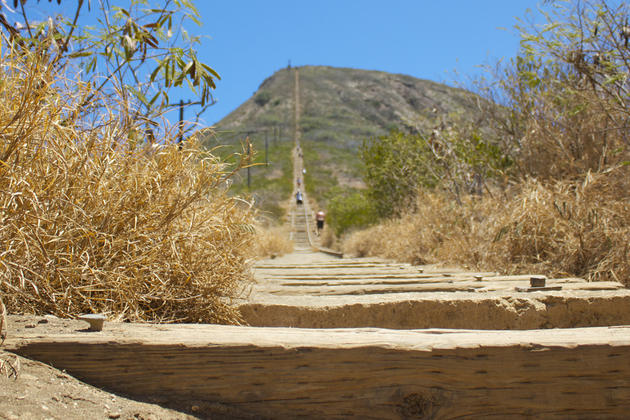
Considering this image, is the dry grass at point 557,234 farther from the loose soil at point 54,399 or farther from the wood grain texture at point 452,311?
the loose soil at point 54,399

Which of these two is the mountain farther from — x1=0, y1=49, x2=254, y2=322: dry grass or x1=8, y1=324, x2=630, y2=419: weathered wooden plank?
x1=8, y1=324, x2=630, y2=419: weathered wooden plank

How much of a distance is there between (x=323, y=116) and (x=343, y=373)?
81.2m

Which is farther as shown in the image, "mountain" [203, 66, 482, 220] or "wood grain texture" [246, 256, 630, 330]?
"mountain" [203, 66, 482, 220]

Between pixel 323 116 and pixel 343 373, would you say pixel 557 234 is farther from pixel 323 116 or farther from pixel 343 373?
pixel 323 116

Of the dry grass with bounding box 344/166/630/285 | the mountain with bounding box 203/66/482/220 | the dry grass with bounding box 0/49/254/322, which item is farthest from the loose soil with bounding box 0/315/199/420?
the mountain with bounding box 203/66/482/220

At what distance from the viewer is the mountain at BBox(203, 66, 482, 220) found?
147 feet

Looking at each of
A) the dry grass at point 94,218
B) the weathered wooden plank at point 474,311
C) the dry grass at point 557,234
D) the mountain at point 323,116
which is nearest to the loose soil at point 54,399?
the dry grass at point 94,218

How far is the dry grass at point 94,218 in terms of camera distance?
1808mm

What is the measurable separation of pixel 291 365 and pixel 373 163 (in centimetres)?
1184

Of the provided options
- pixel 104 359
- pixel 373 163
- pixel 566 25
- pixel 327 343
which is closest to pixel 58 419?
pixel 104 359

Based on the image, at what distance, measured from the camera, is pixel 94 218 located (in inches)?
84.1

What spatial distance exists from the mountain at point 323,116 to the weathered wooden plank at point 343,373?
26.0m

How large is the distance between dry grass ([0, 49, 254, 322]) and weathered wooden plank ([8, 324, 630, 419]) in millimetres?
441

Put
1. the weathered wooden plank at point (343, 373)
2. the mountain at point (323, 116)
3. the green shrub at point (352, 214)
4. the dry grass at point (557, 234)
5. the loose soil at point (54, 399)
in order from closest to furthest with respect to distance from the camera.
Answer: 1. the loose soil at point (54, 399)
2. the weathered wooden plank at point (343, 373)
3. the dry grass at point (557, 234)
4. the green shrub at point (352, 214)
5. the mountain at point (323, 116)
